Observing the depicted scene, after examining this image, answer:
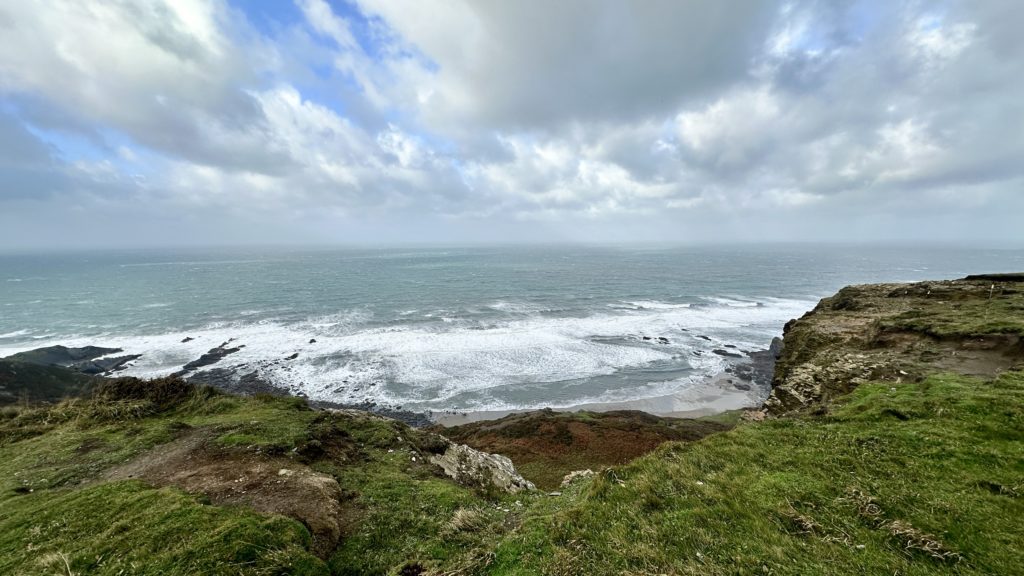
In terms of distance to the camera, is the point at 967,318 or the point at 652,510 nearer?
the point at 652,510

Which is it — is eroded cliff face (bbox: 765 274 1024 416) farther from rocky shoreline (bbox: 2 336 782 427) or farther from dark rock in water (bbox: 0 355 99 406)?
dark rock in water (bbox: 0 355 99 406)

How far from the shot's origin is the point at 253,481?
28.1ft

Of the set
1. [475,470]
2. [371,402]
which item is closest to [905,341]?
[475,470]

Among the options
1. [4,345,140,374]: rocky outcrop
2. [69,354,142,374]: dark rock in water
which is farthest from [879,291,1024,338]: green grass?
[4,345,140,374]: rocky outcrop

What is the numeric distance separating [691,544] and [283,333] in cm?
5235

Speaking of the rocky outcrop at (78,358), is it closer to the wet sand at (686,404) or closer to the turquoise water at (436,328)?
the turquoise water at (436,328)

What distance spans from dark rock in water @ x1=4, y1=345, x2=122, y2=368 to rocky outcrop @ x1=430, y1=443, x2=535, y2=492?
4915 centimetres

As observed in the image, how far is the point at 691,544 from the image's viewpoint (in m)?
5.99

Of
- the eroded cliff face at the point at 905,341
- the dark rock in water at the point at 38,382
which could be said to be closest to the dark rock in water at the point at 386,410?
the dark rock in water at the point at 38,382

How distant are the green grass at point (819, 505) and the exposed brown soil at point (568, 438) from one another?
31.1 ft

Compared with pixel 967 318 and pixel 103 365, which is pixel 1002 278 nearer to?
pixel 967 318

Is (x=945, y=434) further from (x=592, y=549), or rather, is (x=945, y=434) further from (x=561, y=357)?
(x=561, y=357)

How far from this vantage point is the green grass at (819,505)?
215 inches

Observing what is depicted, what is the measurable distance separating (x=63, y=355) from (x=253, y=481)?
52552 mm
